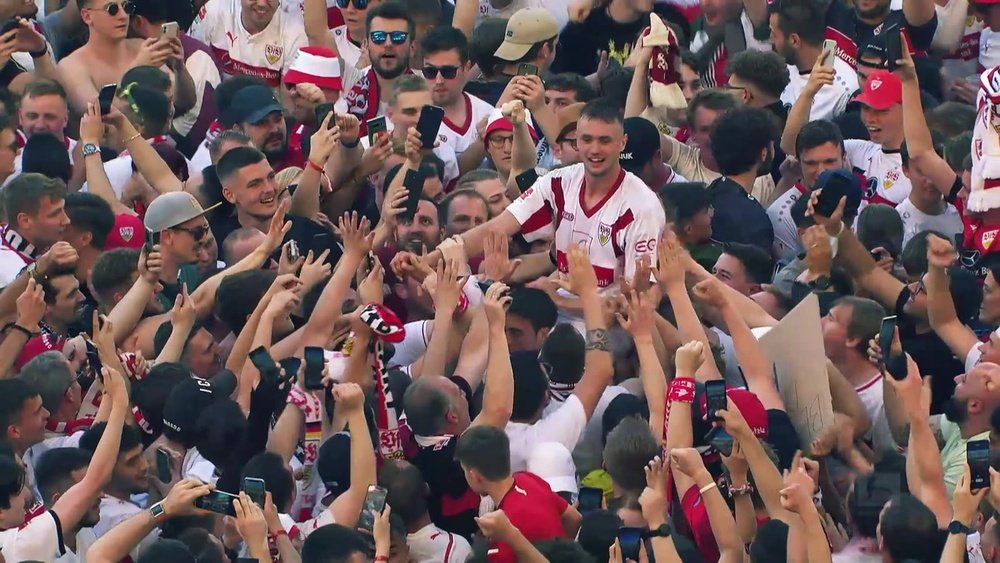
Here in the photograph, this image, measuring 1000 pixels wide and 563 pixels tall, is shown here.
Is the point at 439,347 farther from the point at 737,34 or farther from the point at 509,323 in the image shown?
the point at 737,34

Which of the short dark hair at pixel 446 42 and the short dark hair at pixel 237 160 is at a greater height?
the short dark hair at pixel 237 160

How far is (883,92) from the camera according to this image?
12.3m

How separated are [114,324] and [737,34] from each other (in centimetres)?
466

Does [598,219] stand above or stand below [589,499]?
below

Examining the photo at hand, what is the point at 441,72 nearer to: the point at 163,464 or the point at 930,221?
the point at 930,221

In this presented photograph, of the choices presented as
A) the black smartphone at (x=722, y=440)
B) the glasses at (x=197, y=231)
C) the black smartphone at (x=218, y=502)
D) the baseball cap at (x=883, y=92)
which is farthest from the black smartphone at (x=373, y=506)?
the baseball cap at (x=883, y=92)

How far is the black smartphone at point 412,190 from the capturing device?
38.2ft

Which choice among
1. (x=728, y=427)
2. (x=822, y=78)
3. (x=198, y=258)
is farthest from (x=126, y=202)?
(x=728, y=427)

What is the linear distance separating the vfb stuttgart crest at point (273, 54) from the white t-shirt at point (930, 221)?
3994 mm

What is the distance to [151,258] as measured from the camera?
1101cm

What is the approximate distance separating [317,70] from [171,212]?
201 centimetres

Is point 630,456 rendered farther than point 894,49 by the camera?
No

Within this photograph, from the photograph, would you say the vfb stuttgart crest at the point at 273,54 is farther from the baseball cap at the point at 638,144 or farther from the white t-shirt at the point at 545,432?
the white t-shirt at the point at 545,432

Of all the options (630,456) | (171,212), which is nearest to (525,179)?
(171,212)
